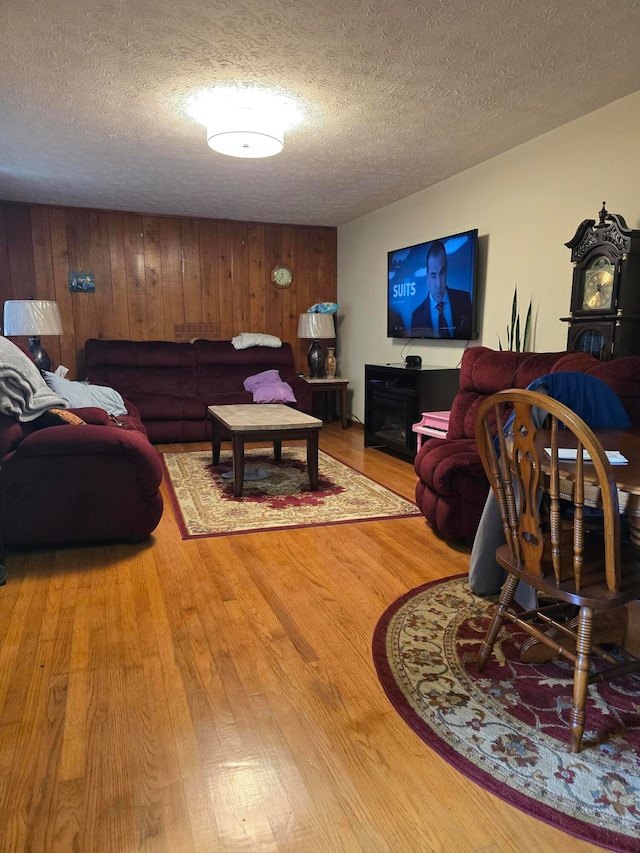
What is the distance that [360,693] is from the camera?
1617mm

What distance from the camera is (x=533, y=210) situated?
3.52 meters

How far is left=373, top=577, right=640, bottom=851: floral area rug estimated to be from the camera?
1230mm

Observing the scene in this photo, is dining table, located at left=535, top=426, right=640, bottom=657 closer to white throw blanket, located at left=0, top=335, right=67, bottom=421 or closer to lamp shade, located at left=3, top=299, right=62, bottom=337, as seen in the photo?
white throw blanket, located at left=0, top=335, right=67, bottom=421

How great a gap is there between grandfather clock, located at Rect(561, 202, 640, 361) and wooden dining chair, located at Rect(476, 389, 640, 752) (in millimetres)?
1331

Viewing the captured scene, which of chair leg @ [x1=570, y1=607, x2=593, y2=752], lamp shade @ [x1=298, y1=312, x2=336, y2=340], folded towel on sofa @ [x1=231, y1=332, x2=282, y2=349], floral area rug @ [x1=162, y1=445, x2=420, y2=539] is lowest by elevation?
floral area rug @ [x1=162, y1=445, x2=420, y2=539]

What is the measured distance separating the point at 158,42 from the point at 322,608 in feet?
8.01

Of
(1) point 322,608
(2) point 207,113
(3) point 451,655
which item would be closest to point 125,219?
(2) point 207,113

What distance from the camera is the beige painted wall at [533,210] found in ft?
9.55

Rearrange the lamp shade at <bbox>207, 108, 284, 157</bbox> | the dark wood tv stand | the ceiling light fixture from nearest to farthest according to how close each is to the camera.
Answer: the ceiling light fixture → the lamp shade at <bbox>207, 108, 284, 157</bbox> → the dark wood tv stand

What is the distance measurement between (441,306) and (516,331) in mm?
941

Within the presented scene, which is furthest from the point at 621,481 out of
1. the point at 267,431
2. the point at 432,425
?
the point at 432,425

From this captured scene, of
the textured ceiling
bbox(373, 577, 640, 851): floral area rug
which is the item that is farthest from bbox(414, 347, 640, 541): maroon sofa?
the textured ceiling

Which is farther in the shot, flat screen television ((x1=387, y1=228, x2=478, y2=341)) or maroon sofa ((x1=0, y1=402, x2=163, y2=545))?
flat screen television ((x1=387, y1=228, x2=478, y2=341))

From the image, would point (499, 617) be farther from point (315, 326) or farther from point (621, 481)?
point (315, 326)
